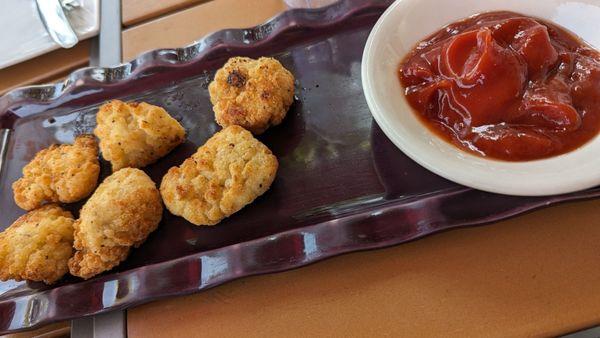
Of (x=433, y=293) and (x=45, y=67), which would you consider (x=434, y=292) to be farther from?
(x=45, y=67)

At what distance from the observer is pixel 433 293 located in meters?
1.58

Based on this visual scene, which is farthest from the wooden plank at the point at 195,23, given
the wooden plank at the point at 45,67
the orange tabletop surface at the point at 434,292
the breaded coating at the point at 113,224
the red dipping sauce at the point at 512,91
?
the orange tabletop surface at the point at 434,292

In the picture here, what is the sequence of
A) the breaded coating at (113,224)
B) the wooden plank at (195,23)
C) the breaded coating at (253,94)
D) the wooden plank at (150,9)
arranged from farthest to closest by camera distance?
the wooden plank at (150,9) → the wooden plank at (195,23) → the breaded coating at (253,94) → the breaded coating at (113,224)

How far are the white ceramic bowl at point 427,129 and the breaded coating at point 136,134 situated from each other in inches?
36.3

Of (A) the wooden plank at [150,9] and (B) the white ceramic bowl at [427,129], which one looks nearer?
(B) the white ceramic bowl at [427,129]

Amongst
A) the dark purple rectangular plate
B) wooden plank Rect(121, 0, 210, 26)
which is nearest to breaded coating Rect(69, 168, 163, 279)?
the dark purple rectangular plate

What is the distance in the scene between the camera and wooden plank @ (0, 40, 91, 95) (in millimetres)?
2855

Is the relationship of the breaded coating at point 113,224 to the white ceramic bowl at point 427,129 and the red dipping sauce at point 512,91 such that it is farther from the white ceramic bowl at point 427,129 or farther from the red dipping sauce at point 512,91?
the red dipping sauce at point 512,91

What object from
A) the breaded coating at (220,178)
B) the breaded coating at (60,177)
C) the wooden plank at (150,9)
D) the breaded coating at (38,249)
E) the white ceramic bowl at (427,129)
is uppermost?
the white ceramic bowl at (427,129)

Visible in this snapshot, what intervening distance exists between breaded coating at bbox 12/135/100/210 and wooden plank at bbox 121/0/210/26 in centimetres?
116

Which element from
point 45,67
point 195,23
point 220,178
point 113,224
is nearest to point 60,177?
point 113,224

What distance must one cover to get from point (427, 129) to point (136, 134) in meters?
1.27

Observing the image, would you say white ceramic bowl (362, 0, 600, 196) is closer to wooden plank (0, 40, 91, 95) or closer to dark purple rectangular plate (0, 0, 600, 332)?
dark purple rectangular plate (0, 0, 600, 332)

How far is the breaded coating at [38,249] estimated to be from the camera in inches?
72.2
